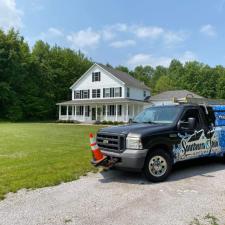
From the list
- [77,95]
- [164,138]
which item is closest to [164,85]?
[77,95]

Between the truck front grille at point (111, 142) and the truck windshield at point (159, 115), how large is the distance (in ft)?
4.60

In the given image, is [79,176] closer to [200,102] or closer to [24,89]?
[200,102]

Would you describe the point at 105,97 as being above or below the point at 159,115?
above

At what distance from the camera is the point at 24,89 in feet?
159

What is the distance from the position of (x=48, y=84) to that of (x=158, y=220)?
5107cm

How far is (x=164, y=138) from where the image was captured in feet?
21.0

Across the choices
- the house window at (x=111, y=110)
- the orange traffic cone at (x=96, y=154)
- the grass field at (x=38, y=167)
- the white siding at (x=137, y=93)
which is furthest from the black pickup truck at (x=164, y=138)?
the white siding at (x=137, y=93)

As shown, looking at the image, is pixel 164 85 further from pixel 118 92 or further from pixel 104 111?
pixel 104 111

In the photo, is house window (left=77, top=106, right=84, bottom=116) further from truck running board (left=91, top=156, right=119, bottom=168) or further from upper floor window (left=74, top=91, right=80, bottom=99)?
truck running board (left=91, top=156, right=119, bottom=168)

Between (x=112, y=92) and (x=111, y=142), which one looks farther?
(x=112, y=92)

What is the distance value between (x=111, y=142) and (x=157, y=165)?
1224mm

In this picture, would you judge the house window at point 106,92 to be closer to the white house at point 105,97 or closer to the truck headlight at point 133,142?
the white house at point 105,97

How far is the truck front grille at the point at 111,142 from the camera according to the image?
245 inches

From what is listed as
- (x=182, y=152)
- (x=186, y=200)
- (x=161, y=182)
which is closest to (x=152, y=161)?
(x=161, y=182)
